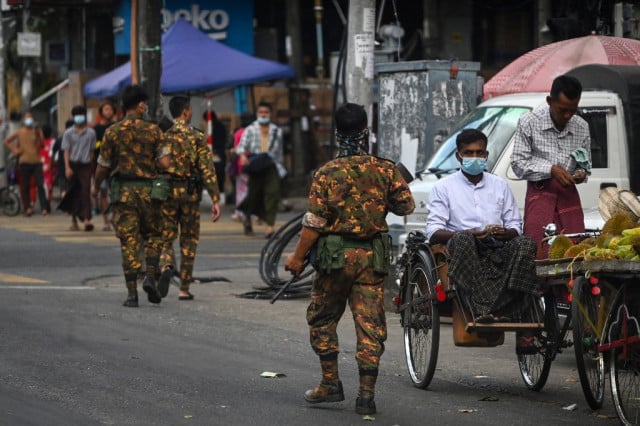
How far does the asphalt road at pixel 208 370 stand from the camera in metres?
8.44

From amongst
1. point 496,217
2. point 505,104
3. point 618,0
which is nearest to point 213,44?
point 618,0

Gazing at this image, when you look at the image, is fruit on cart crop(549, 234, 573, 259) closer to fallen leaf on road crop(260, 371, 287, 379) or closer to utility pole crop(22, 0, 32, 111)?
fallen leaf on road crop(260, 371, 287, 379)

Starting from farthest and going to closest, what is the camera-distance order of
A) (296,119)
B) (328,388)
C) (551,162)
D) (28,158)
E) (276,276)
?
(296,119)
(28,158)
(276,276)
(551,162)
(328,388)

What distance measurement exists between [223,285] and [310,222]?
25.2 ft

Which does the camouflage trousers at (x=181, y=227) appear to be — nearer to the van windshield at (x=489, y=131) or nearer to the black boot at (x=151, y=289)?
the black boot at (x=151, y=289)

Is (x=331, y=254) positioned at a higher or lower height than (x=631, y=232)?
lower

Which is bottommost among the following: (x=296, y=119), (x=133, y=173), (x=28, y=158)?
(x=28, y=158)

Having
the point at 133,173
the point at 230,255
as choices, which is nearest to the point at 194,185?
the point at 133,173

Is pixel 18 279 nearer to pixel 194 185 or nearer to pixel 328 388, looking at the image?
pixel 194 185

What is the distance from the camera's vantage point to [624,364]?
792cm

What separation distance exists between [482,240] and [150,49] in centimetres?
Result: 843

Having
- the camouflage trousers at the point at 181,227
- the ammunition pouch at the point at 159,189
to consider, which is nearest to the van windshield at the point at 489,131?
the camouflage trousers at the point at 181,227

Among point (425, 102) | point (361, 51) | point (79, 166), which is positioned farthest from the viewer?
point (79, 166)

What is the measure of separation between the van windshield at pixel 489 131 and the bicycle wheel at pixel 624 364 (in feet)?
18.8
